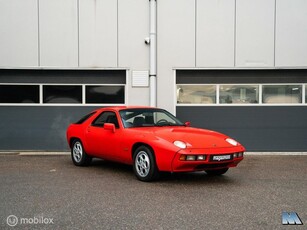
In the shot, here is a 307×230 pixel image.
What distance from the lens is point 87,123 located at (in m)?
8.83

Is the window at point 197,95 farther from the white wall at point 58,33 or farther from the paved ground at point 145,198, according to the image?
the paved ground at point 145,198

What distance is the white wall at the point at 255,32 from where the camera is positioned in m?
11.9

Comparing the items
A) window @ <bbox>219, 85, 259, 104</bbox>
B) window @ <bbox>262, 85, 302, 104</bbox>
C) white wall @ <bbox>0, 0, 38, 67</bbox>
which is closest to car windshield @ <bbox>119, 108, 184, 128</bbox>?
window @ <bbox>219, 85, 259, 104</bbox>

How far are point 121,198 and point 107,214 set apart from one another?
870 mm

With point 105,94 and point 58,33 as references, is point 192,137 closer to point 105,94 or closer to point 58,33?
point 105,94

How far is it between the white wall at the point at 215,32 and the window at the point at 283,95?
1.55 m

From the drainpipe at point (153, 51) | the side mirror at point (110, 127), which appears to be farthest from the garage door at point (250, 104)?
the side mirror at point (110, 127)

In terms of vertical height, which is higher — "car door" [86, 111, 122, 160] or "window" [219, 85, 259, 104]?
"window" [219, 85, 259, 104]

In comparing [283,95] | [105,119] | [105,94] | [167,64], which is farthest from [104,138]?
[283,95]

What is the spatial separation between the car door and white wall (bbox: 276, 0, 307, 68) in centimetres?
633

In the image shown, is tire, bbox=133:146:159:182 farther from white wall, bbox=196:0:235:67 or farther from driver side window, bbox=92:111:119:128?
white wall, bbox=196:0:235:67

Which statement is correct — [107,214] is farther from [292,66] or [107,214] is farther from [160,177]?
[292,66]

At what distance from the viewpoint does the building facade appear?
39.2 ft

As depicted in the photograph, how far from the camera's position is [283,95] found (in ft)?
40.3
